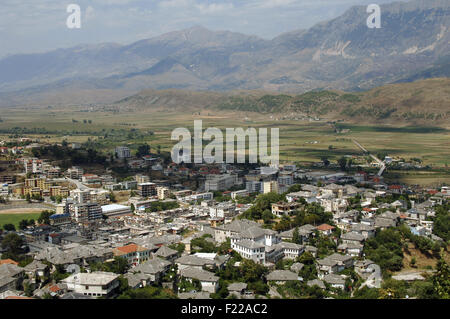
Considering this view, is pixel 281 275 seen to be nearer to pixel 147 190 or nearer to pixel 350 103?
pixel 147 190

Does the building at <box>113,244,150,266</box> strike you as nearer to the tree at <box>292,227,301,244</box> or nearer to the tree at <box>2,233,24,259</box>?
the tree at <box>2,233,24,259</box>

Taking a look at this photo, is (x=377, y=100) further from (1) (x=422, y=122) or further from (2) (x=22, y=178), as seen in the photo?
(2) (x=22, y=178)

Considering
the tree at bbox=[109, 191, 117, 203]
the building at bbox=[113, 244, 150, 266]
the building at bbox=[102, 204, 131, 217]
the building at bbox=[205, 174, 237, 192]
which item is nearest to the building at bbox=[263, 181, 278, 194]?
the building at bbox=[205, 174, 237, 192]

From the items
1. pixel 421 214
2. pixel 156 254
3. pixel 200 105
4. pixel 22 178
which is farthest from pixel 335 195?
pixel 200 105

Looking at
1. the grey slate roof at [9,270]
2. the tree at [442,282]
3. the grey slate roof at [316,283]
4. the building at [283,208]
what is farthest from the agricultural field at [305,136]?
the grey slate roof at [9,270]

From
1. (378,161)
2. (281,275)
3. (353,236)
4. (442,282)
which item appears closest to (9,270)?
(281,275)

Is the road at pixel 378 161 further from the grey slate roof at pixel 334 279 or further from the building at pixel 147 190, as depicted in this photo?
the grey slate roof at pixel 334 279
